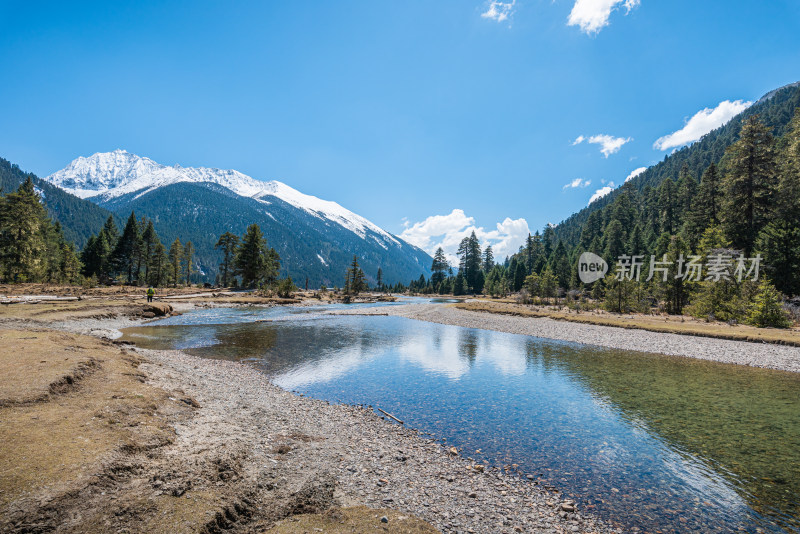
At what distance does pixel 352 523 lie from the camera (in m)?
6.21

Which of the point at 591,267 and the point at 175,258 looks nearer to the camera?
the point at 591,267

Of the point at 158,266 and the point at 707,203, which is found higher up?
the point at 707,203

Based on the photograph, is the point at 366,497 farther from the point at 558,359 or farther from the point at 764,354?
the point at 764,354

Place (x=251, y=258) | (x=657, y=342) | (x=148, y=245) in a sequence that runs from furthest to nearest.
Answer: (x=148, y=245)
(x=251, y=258)
(x=657, y=342)

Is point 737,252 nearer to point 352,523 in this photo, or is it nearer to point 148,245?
point 352,523

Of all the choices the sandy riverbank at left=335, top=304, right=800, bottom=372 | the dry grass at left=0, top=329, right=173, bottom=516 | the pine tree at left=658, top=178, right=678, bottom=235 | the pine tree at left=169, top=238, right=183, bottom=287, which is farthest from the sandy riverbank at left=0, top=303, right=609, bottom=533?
the pine tree at left=658, top=178, right=678, bottom=235

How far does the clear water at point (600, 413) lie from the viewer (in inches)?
330

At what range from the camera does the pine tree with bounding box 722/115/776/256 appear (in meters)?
47.3

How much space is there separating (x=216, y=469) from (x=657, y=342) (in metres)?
35.4

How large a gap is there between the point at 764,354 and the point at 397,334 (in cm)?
2996

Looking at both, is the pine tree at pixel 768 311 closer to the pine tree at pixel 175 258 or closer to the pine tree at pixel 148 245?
the pine tree at pixel 148 245

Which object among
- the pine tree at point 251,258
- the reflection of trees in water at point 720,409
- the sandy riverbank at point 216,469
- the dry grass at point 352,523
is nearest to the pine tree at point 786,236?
the reflection of trees in water at point 720,409

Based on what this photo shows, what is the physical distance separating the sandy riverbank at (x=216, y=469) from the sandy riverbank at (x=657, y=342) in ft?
83.3

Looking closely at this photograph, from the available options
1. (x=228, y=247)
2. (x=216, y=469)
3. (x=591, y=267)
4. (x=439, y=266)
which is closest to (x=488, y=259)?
(x=439, y=266)
